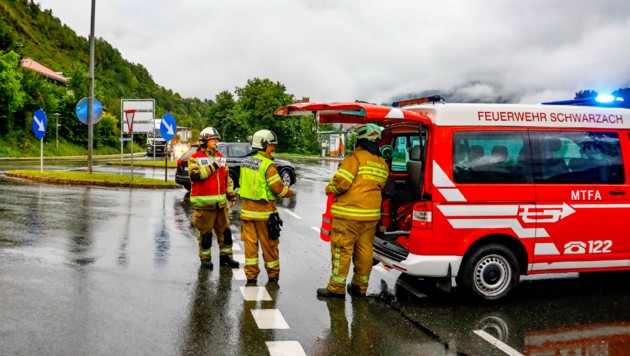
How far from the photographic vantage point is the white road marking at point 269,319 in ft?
17.4

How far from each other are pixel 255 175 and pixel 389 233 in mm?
1710

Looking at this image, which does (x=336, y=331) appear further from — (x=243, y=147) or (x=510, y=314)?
(x=243, y=147)

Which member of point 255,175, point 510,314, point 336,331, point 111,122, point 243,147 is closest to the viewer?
point 336,331

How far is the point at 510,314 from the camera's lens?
5.95m

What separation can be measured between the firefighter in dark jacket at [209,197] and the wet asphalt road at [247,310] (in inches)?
15.0

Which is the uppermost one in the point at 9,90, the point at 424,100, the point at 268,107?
the point at 268,107

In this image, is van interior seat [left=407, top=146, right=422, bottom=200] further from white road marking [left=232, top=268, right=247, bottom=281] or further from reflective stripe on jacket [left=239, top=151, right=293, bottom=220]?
white road marking [left=232, top=268, right=247, bottom=281]

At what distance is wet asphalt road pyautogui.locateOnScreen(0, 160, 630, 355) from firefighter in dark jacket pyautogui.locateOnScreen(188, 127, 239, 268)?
38 centimetres

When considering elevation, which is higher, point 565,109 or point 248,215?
point 565,109

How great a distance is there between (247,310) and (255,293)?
65 cm

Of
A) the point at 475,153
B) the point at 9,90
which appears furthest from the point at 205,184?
the point at 9,90

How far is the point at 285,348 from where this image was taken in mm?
4758

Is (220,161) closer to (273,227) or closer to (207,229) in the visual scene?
(207,229)

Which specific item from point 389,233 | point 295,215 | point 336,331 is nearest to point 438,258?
point 389,233
